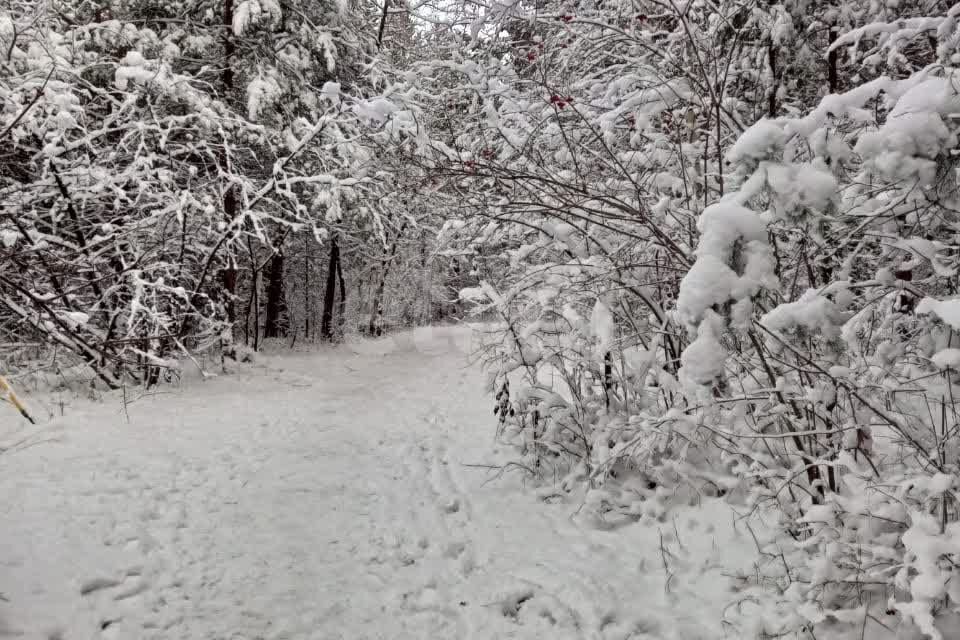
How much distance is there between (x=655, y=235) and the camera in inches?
123

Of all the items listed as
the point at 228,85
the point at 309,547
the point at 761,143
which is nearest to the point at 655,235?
the point at 761,143

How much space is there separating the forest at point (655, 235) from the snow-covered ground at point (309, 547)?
0.34 metres

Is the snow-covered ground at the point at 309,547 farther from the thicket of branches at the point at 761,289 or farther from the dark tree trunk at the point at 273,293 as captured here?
the dark tree trunk at the point at 273,293

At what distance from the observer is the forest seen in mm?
2088

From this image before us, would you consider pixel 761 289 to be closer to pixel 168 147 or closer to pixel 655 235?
pixel 655 235

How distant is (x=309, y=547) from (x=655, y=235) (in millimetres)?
3254

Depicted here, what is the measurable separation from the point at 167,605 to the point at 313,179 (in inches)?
273

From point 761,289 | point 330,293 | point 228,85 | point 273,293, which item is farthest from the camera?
point 330,293

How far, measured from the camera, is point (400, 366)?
12.5 meters

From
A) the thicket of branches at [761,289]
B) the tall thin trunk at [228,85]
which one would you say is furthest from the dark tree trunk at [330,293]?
the thicket of branches at [761,289]

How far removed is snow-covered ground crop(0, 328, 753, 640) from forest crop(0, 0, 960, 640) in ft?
1.12

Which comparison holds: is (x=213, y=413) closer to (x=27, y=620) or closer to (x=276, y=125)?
(x=27, y=620)

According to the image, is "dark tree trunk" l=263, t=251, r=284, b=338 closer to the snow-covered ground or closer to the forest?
the forest

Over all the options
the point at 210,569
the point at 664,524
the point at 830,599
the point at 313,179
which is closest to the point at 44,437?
the point at 210,569
